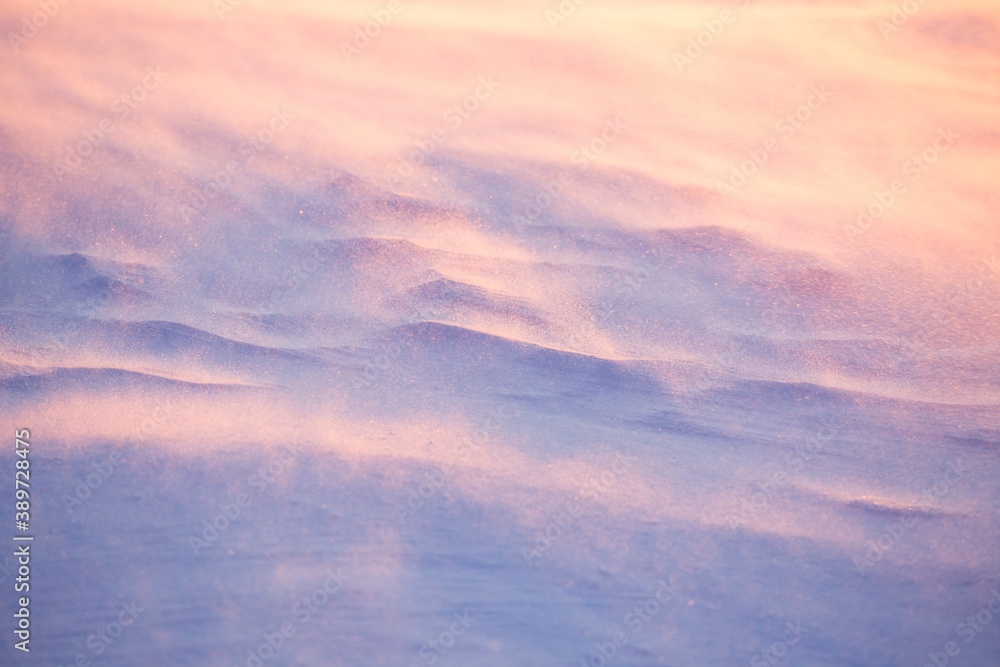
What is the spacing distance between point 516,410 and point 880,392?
1245 mm

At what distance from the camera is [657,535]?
2.05 m

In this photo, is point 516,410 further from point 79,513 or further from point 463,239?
point 79,513

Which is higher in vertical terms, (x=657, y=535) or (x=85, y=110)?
(x=85, y=110)

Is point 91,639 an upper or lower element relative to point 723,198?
lower

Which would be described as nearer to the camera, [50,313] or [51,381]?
[51,381]

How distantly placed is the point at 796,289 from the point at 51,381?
2672 mm

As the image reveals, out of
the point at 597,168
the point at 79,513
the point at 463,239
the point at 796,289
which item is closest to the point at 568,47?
the point at 597,168

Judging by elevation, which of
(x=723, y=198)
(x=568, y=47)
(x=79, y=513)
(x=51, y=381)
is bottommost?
(x=79, y=513)

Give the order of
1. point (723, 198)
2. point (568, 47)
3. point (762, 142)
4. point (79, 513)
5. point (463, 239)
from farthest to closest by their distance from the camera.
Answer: point (568, 47), point (762, 142), point (723, 198), point (463, 239), point (79, 513)

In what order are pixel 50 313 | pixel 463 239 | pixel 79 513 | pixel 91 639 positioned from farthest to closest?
pixel 463 239 → pixel 50 313 → pixel 79 513 → pixel 91 639

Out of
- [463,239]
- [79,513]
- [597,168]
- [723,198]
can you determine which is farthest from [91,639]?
[723,198]

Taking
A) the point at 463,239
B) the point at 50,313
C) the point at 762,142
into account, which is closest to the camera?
the point at 50,313

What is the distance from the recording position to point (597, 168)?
310 cm

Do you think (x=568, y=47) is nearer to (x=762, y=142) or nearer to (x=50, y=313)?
(x=762, y=142)
